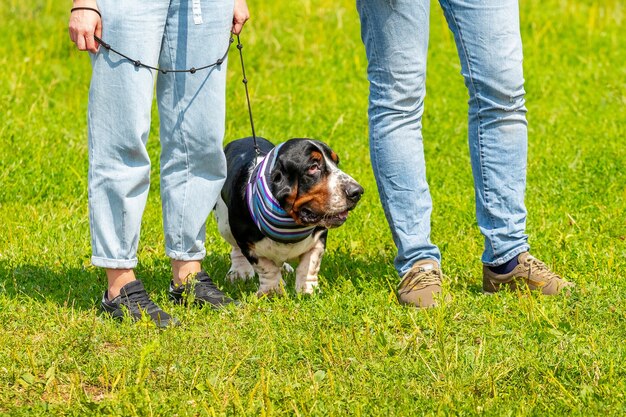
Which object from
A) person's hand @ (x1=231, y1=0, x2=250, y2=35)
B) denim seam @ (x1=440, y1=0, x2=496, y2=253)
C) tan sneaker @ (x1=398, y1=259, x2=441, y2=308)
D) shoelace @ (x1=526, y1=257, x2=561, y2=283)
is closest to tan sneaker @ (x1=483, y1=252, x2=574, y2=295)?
shoelace @ (x1=526, y1=257, x2=561, y2=283)

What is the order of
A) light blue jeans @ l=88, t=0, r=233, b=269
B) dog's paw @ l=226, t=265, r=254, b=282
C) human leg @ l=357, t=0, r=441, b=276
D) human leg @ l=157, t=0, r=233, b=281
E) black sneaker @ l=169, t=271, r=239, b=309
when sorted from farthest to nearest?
dog's paw @ l=226, t=265, r=254, b=282 < black sneaker @ l=169, t=271, r=239, b=309 < human leg @ l=357, t=0, r=441, b=276 < human leg @ l=157, t=0, r=233, b=281 < light blue jeans @ l=88, t=0, r=233, b=269

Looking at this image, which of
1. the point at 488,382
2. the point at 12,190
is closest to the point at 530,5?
A: the point at 12,190

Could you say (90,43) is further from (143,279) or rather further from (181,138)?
(143,279)

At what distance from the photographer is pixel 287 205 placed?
448cm

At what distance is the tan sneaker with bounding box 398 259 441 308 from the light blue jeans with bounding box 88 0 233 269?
0.87 m

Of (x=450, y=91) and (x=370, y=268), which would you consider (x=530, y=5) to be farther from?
(x=370, y=268)

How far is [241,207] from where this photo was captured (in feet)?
15.7

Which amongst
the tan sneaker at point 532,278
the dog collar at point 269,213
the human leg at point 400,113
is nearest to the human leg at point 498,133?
the tan sneaker at point 532,278

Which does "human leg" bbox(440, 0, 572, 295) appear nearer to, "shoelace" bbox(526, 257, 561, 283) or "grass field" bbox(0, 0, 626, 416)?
"shoelace" bbox(526, 257, 561, 283)

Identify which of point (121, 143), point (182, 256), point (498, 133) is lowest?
point (182, 256)

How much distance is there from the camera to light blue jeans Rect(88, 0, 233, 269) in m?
3.94

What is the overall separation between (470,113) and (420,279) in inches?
28.6

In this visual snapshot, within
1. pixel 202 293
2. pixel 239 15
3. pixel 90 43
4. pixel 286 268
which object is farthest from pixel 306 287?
pixel 90 43

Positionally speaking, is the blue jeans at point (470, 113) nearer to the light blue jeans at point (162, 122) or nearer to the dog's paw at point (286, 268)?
the light blue jeans at point (162, 122)
